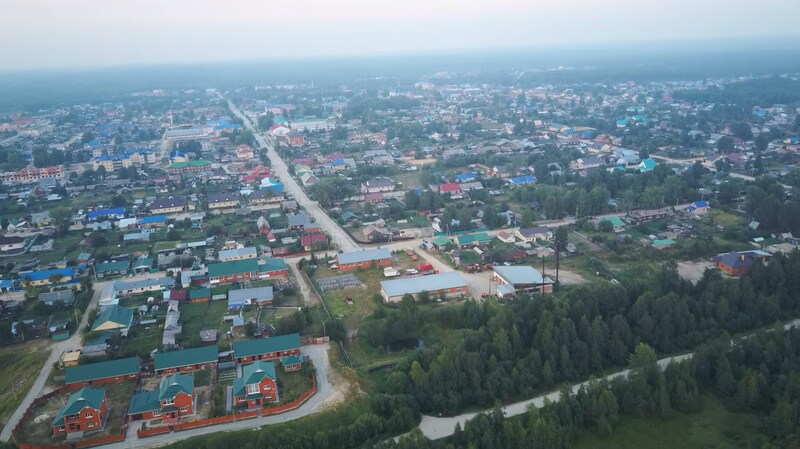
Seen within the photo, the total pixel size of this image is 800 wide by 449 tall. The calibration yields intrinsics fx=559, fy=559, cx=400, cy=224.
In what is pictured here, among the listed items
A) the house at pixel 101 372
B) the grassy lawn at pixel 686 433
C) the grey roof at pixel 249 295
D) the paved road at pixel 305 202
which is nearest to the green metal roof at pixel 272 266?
the grey roof at pixel 249 295

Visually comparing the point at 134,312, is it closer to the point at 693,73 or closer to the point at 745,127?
the point at 745,127

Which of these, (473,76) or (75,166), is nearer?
(75,166)

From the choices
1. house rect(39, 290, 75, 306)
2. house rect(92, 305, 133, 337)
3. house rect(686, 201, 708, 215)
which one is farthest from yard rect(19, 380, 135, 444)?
house rect(686, 201, 708, 215)

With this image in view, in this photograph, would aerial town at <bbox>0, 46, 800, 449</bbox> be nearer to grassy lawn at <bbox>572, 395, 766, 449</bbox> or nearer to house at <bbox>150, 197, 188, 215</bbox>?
house at <bbox>150, 197, 188, 215</bbox>

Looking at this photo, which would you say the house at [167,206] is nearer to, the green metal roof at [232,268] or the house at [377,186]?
the green metal roof at [232,268]

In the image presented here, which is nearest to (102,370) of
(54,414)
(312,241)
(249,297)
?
(54,414)

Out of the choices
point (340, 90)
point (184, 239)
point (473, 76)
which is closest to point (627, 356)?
point (184, 239)
